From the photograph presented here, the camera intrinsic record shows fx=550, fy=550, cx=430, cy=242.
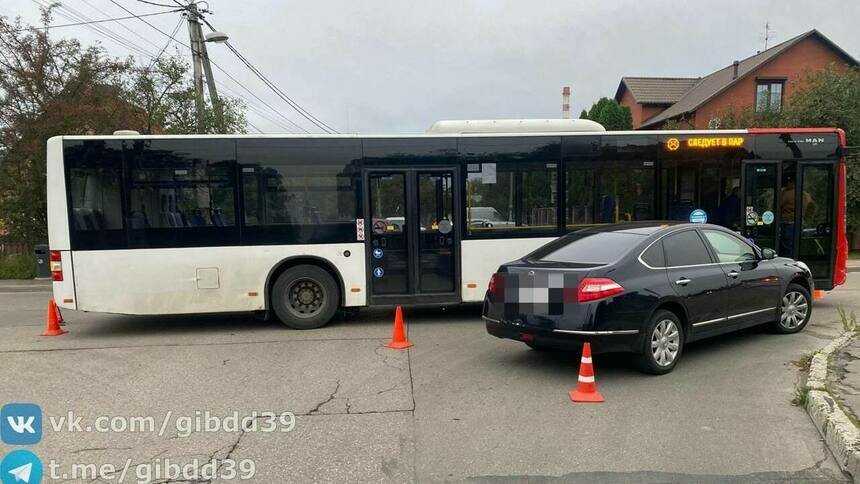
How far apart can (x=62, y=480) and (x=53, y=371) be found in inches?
123

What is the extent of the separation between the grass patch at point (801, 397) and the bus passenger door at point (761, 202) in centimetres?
463

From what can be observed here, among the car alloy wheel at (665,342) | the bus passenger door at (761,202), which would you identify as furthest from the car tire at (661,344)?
the bus passenger door at (761,202)

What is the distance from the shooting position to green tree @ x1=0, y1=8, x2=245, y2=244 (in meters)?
13.7

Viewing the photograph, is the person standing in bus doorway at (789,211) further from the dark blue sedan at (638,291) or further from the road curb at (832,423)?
the road curb at (832,423)

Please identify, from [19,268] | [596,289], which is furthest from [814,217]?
[19,268]

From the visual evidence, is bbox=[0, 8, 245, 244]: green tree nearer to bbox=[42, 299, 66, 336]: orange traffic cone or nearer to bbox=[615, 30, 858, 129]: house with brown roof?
bbox=[42, 299, 66, 336]: orange traffic cone

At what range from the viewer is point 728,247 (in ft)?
21.7

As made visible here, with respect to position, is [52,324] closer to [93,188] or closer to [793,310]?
[93,188]

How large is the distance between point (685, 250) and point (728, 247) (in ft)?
2.92

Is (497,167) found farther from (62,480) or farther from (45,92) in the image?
(45,92)

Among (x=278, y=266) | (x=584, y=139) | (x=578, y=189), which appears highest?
(x=584, y=139)

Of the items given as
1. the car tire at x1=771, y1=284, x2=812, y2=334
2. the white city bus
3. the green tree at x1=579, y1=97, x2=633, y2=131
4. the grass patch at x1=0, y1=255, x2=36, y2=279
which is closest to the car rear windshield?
the white city bus

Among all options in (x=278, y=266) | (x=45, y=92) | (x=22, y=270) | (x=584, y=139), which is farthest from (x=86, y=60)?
(x=584, y=139)

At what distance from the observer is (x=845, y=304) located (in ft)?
31.8
